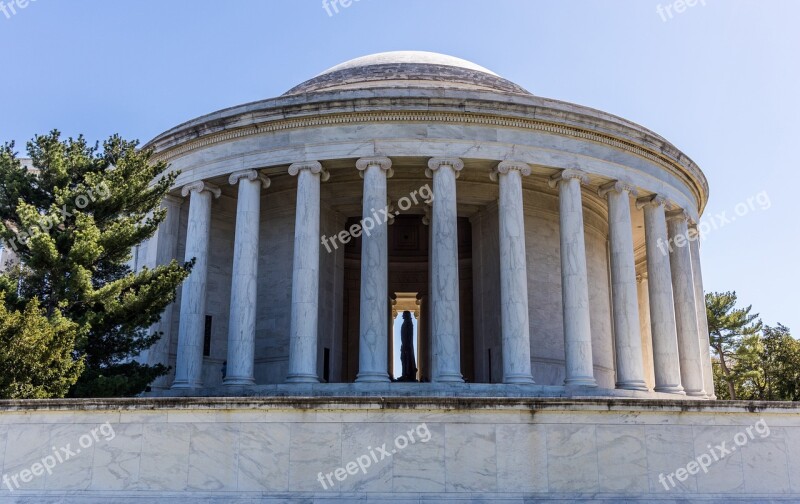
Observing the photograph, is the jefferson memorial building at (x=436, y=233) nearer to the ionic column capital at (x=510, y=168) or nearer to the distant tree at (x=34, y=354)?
the ionic column capital at (x=510, y=168)

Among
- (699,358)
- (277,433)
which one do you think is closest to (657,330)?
(699,358)

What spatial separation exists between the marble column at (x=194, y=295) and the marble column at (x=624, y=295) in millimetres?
21956

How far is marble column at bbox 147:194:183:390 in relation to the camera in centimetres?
4059

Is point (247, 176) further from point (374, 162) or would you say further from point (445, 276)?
point (445, 276)

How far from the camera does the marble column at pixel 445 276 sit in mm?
A: 35062

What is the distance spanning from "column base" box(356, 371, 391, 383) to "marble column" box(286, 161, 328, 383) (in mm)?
2296

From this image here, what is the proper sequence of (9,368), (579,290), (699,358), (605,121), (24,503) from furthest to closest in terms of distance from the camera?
(699,358)
(605,121)
(579,290)
(9,368)
(24,503)

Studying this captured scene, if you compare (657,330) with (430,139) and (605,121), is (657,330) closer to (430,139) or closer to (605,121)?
(605,121)

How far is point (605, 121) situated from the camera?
40.1 m

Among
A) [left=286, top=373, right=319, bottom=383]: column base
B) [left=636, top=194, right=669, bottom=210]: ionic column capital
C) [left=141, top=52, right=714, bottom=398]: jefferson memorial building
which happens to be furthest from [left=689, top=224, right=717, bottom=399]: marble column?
[left=286, top=373, right=319, bottom=383]: column base

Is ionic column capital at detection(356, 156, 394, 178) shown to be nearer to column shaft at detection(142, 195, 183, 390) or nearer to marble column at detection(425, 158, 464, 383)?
marble column at detection(425, 158, 464, 383)

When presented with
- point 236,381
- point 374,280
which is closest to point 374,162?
point 374,280

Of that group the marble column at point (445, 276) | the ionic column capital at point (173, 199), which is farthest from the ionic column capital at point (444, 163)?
the ionic column capital at point (173, 199)

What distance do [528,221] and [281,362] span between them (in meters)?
A: 16.7
